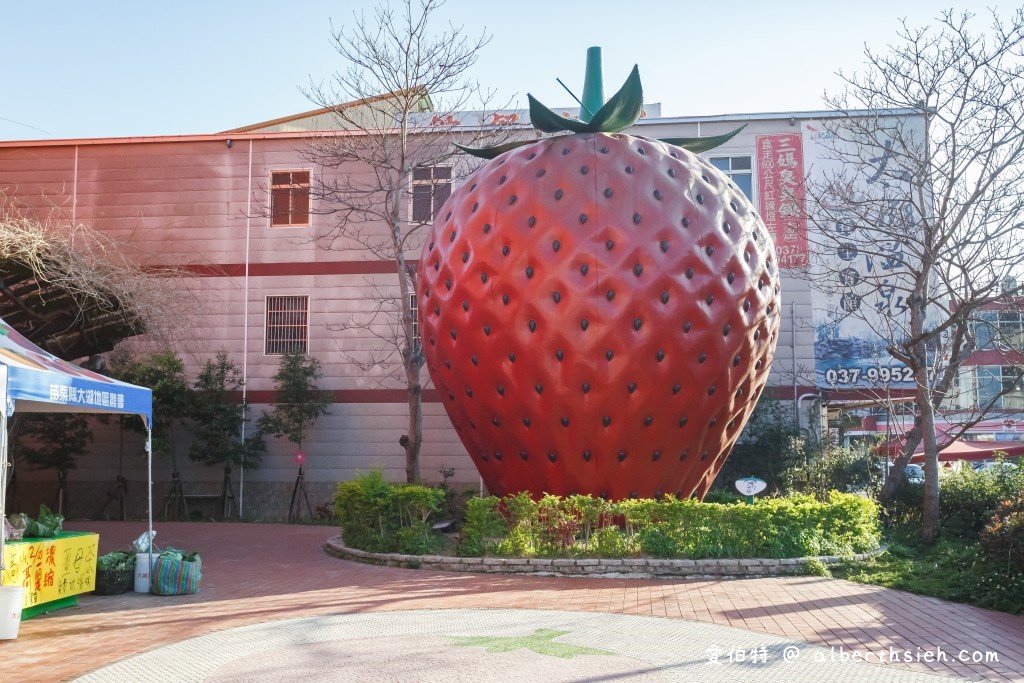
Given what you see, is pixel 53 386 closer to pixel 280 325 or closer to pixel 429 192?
pixel 280 325

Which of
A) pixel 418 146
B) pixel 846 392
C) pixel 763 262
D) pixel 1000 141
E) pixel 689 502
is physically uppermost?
pixel 418 146

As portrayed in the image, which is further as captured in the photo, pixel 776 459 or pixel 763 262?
pixel 776 459

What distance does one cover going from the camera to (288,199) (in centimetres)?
2027

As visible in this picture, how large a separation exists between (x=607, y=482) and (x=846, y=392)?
33.7ft

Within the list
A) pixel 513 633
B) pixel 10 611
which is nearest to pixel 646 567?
pixel 513 633

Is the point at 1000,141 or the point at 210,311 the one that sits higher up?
the point at 1000,141

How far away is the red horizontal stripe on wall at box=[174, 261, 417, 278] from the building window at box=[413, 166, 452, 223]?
122cm

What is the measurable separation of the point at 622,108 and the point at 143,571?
25.1ft

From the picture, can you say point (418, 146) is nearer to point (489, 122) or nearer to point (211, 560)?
point (489, 122)

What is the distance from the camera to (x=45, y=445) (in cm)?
1923

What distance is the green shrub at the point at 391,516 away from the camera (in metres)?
11.2

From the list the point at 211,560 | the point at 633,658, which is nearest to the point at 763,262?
the point at 633,658

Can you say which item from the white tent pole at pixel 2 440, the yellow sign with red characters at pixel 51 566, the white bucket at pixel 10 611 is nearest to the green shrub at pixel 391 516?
the yellow sign with red characters at pixel 51 566

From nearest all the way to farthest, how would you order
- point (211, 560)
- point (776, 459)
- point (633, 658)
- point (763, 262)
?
point (633, 658) → point (763, 262) → point (211, 560) → point (776, 459)
